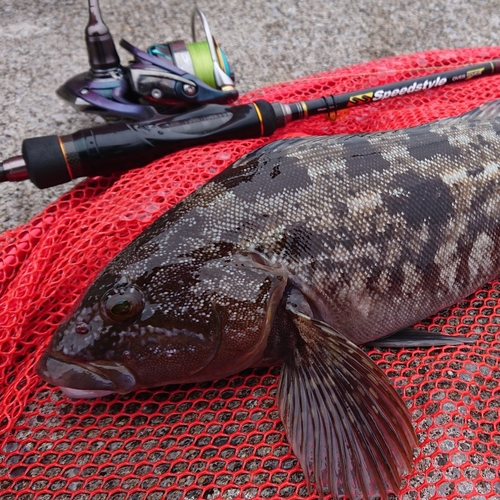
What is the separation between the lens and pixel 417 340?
2.16m

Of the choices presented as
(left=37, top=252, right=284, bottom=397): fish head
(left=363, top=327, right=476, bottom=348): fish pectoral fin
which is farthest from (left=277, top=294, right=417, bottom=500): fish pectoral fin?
(left=363, top=327, right=476, bottom=348): fish pectoral fin

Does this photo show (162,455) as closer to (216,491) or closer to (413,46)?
(216,491)

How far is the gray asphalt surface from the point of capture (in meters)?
4.48

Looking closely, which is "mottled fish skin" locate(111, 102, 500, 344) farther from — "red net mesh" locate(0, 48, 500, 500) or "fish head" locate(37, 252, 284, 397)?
"red net mesh" locate(0, 48, 500, 500)

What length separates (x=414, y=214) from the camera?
210 cm

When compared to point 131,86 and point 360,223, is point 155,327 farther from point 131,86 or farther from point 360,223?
point 131,86

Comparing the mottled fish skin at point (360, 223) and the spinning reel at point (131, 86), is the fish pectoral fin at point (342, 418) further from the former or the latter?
the spinning reel at point (131, 86)

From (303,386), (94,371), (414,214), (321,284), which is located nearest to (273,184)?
(321,284)

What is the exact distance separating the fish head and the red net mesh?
217mm

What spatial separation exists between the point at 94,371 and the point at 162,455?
1.31 feet

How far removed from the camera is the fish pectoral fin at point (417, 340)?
2.15 m

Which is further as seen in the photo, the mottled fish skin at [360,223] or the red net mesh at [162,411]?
the mottled fish skin at [360,223]

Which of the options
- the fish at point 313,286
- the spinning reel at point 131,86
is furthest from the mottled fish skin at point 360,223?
the spinning reel at point 131,86

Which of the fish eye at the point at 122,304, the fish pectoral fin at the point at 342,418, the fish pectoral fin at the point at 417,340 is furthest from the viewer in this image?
the fish pectoral fin at the point at 417,340
